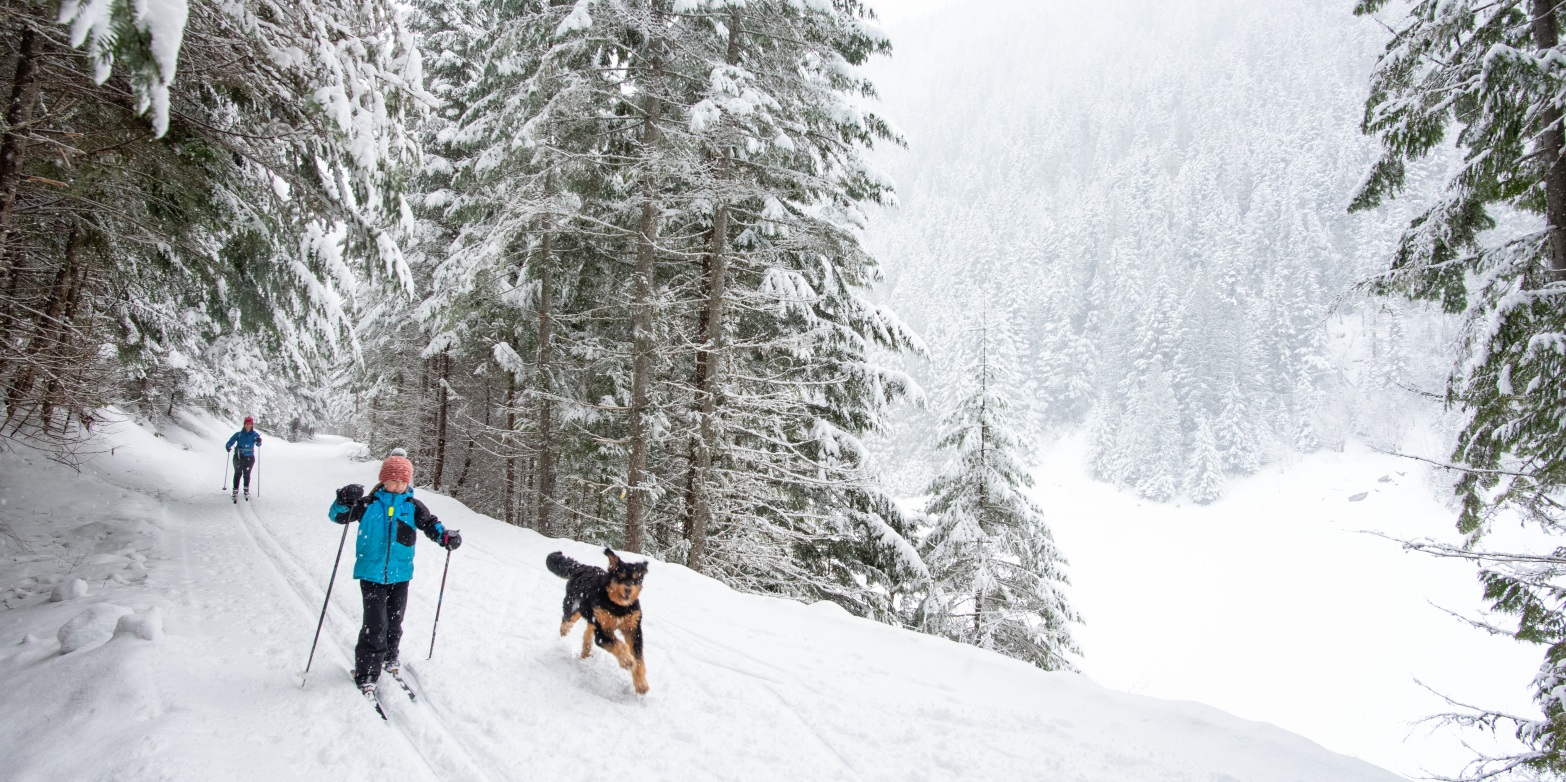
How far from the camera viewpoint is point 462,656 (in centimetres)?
479

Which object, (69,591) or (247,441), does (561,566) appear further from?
(247,441)

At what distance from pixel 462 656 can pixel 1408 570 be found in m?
53.8

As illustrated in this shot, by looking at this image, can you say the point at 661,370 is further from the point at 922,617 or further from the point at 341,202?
the point at 922,617

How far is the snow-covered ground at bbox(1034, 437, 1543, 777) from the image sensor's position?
2948 centimetres

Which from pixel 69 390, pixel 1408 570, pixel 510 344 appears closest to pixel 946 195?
pixel 1408 570

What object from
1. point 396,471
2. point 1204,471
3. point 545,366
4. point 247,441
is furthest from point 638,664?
point 1204,471

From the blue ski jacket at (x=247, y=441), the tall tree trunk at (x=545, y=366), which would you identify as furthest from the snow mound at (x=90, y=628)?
the blue ski jacket at (x=247, y=441)

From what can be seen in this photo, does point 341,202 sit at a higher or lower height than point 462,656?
higher

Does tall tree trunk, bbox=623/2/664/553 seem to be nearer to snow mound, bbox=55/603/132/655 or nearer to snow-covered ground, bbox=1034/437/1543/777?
snow mound, bbox=55/603/132/655

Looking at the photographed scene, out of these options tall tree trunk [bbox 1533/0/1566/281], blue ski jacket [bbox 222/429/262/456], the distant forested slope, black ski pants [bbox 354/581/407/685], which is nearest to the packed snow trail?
black ski pants [bbox 354/581/407/685]

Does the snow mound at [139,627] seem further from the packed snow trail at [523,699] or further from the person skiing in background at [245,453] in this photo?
the person skiing in background at [245,453]

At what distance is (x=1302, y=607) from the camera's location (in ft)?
125

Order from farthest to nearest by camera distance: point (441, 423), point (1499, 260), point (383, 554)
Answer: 1. point (441, 423)
2. point (1499, 260)
3. point (383, 554)

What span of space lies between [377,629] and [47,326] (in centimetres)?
537
